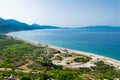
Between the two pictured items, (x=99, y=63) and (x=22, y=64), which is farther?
(x=99, y=63)

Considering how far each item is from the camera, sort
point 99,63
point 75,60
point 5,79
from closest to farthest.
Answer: point 5,79
point 99,63
point 75,60

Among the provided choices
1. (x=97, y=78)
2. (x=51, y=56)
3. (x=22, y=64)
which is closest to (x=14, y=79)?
(x=97, y=78)

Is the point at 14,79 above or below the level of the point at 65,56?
above

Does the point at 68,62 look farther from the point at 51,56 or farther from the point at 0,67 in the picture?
the point at 0,67

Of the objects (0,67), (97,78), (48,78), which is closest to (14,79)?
(48,78)

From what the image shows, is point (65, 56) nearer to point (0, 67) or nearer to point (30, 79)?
point (0, 67)

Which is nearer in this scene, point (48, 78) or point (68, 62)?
point (48, 78)

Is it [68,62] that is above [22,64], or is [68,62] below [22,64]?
below

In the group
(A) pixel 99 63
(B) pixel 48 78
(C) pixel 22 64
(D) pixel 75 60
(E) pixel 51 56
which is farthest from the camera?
(E) pixel 51 56

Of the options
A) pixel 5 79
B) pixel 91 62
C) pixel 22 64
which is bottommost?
pixel 91 62

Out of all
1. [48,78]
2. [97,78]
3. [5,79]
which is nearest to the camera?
[5,79]
